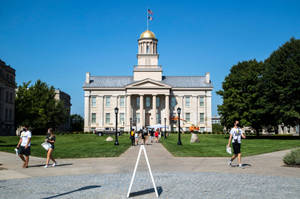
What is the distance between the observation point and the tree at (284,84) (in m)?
46.4

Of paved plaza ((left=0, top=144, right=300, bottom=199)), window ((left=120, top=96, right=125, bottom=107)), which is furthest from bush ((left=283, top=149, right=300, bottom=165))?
window ((left=120, top=96, right=125, bottom=107))

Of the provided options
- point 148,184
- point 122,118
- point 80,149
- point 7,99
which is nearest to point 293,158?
point 148,184

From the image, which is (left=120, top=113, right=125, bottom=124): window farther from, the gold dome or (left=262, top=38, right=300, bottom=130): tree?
(left=262, top=38, right=300, bottom=130): tree

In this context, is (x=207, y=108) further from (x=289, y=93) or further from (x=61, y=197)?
(x=61, y=197)

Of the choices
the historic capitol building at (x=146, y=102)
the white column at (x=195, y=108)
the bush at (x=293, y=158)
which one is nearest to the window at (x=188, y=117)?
the historic capitol building at (x=146, y=102)

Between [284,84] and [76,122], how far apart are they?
10873 centimetres

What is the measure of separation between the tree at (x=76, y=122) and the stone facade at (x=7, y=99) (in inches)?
2004

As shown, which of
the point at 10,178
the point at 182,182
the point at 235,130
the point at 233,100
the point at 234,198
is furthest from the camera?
the point at 233,100

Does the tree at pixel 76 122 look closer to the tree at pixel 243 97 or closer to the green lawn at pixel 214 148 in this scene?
the tree at pixel 243 97

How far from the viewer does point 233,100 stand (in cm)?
5638

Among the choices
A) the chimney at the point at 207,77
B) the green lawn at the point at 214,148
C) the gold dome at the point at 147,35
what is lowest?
the green lawn at the point at 214,148

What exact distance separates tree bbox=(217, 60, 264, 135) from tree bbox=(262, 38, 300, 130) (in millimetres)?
2604

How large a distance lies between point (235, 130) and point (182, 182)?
5.62 meters

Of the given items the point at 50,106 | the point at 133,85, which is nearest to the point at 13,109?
the point at 50,106
